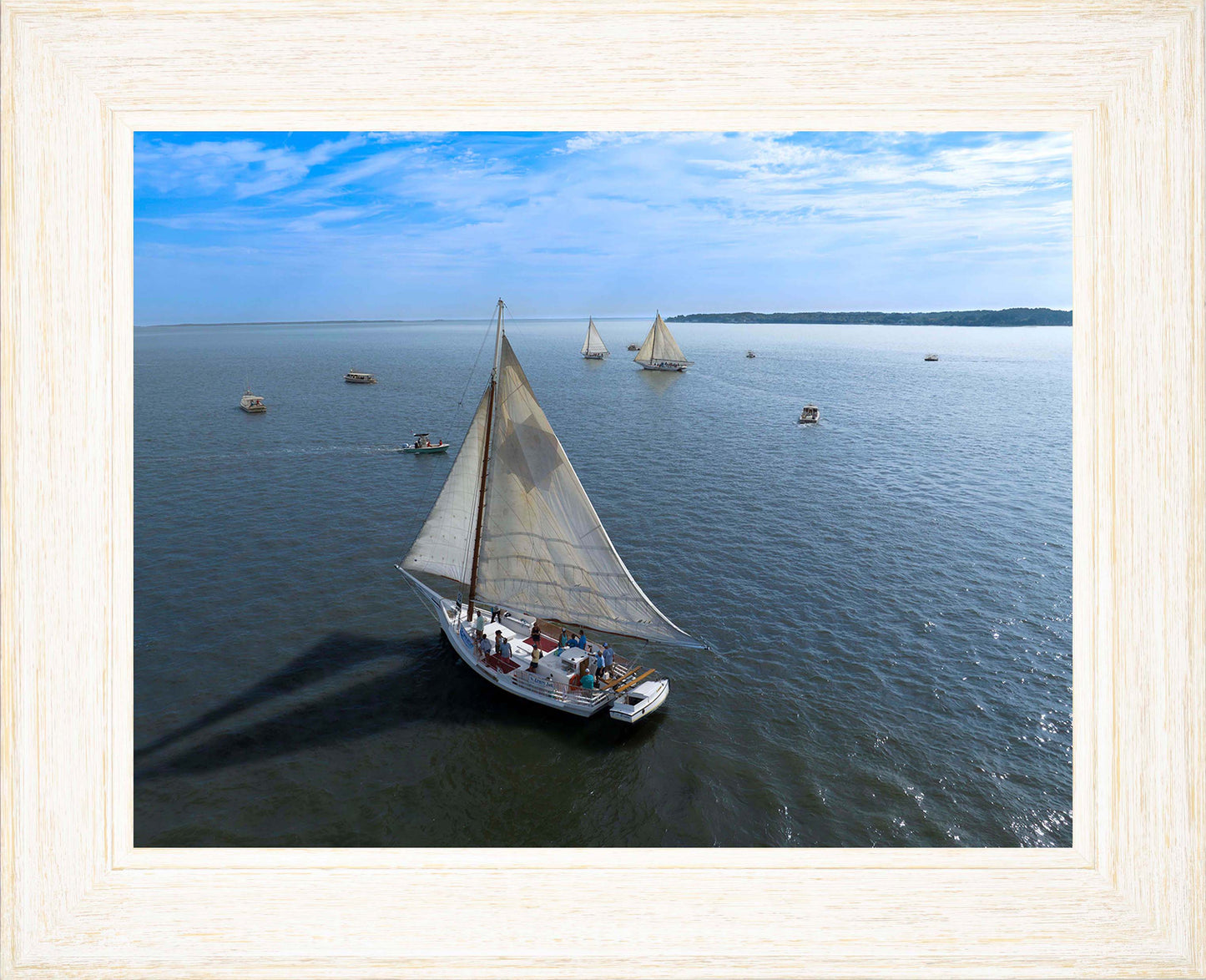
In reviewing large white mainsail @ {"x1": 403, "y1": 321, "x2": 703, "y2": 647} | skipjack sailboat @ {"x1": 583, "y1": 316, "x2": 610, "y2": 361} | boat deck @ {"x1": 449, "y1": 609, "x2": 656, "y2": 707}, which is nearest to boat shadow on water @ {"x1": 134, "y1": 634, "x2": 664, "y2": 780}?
boat deck @ {"x1": 449, "y1": 609, "x2": 656, "y2": 707}

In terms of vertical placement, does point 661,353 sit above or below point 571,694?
above

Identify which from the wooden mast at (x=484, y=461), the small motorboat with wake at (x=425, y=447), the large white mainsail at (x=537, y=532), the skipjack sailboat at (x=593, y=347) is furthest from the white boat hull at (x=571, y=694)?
the skipjack sailboat at (x=593, y=347)

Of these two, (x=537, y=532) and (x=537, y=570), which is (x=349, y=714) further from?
(x=537, y=532)

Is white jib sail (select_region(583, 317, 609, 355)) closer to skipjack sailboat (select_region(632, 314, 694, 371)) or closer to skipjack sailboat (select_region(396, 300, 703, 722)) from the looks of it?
skipjack sailboat (select_region(632, 314, 694, 371))

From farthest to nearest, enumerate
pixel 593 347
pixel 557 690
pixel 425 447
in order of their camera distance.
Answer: pixel 593 347 → pixel 425 447 → pixel 557 690

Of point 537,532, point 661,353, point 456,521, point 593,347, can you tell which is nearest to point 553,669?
point 537,532

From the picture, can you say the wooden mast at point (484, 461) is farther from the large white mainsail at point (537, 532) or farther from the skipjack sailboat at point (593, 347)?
the skipjack sailboat at point (593, 347)

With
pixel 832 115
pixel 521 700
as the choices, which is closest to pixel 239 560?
pixel 521 700
